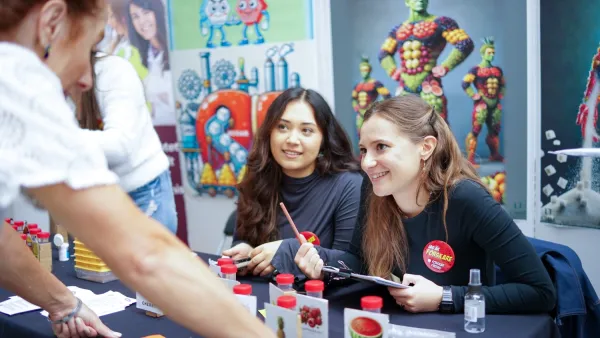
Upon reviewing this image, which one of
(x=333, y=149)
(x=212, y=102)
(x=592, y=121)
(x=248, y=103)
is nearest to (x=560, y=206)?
(x=592, y=121)

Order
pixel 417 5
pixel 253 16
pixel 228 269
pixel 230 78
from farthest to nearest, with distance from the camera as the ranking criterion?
pixel 230 78 → pixel 253 16 → pixel 417 5 → pixel 228 269

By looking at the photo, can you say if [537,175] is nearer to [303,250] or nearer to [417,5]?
[417,5]

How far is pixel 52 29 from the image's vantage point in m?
0.92

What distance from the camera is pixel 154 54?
4.41 meters

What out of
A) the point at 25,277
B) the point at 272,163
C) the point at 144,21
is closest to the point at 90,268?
the point at 25,277

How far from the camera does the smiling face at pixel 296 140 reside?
2.63 meters

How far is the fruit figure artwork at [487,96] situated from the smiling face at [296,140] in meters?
0.93

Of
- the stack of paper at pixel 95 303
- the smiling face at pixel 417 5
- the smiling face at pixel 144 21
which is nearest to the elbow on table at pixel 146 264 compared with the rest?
the stack of paper at pixel 95 303

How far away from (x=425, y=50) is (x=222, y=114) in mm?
1479

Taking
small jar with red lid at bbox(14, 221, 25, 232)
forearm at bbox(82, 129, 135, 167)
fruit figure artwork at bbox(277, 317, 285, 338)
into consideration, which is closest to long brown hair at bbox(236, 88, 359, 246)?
forearm at bbox(82, 129, 135, 167)

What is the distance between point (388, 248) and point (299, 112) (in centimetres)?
90

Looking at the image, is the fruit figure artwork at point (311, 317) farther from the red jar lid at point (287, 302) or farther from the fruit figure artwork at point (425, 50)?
the fruit figure artwork at point (425, 50)

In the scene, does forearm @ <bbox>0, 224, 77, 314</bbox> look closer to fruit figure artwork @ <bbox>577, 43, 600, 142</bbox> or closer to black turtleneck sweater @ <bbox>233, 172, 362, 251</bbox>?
black turtleneck sweater @ <bbox>233, 172, 362, 251</bbox>

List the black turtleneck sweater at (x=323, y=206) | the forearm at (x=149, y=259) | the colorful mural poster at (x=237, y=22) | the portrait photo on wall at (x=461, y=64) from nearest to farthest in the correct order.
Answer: the forearm at (x=149, y=259)
the black turtleneck sweater at (x=323, y=206)
the portrait photo on wall at (x=461, y=64)
the colorful mural poster at (x=237, y=22)
